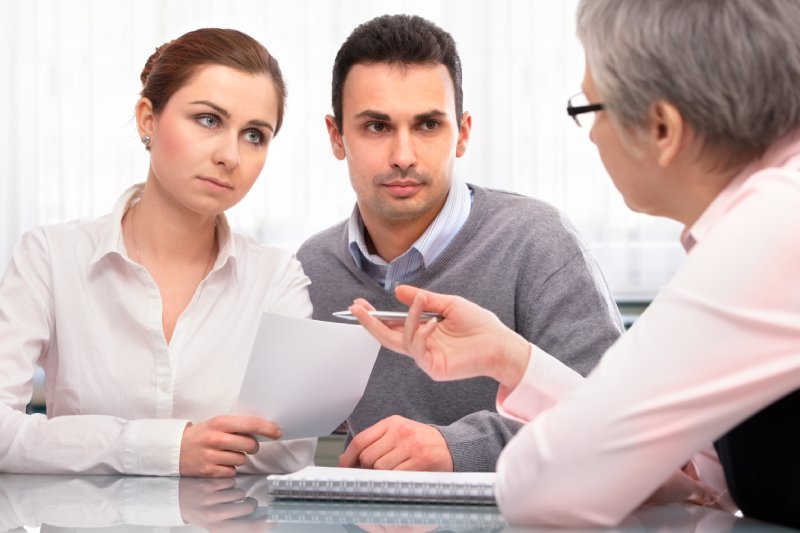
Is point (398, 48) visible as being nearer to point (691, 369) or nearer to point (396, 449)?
point (396, 449)

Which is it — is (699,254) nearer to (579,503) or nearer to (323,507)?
(579,503)

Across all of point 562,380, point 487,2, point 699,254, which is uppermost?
point 487,2

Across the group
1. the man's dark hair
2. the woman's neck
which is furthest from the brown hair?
the man's dark hair

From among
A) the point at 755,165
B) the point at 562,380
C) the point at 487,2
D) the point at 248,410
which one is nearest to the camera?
the point at 755,165

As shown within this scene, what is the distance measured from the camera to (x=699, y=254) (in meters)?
0.90

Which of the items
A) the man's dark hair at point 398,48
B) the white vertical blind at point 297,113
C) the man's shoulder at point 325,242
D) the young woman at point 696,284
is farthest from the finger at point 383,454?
the white vertical blind at point 297,113

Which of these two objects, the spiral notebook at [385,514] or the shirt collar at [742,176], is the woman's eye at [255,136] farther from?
the shirt collar at [742,176]

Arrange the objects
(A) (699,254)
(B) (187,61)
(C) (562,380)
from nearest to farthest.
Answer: (A) (699,254) < (C) (562,380) < (B) (187,61)

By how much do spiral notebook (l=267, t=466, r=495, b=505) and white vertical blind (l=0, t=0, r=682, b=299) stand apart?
2.49 m

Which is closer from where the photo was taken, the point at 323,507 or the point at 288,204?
the point at 323,507

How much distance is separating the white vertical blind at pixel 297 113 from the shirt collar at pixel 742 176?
261cm

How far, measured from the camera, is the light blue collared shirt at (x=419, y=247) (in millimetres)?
2119

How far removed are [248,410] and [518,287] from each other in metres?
0.77

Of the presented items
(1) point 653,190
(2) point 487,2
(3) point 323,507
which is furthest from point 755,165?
(2) point 487,2
